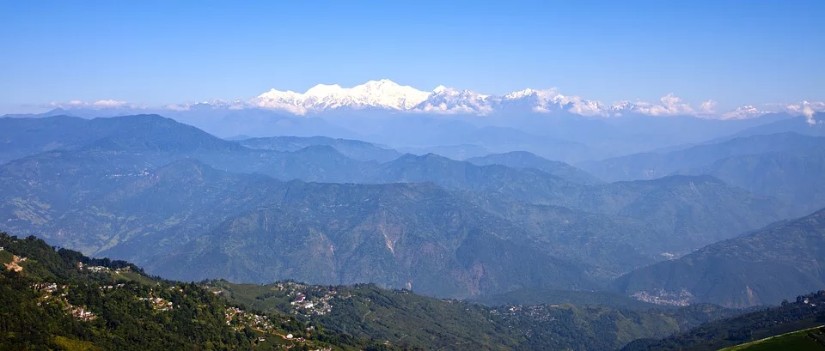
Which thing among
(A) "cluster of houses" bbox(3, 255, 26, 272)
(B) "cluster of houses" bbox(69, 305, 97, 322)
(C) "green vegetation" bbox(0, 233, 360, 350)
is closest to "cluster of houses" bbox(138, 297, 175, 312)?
(C) "green vegetation" bbox(0, 233, 360, 350)

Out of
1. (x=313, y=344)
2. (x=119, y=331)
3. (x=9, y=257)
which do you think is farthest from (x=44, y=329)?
(x=313, y=344)

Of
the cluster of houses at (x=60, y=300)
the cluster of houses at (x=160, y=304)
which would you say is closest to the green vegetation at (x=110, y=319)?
the cluster of houses at (x=60, y=300)

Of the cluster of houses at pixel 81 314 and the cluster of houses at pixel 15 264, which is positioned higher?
the cluster of houses at pixel 15 264

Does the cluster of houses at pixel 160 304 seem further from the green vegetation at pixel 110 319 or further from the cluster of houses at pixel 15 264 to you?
the cluster of houses at pixel 15 264

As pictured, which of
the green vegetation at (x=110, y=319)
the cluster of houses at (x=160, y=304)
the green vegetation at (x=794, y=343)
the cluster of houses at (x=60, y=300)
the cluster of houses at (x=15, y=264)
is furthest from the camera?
the cluster of houses at (x=15, y=264)

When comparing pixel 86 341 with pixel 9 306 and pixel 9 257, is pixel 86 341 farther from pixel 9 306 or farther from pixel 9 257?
pixel 9 257

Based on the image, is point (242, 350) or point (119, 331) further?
point (242, 350)

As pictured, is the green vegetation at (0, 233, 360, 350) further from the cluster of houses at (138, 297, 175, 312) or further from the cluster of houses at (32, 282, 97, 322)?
the cluster of houses at (138, 297, 175, 312)

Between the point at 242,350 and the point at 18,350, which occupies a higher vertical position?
the point at 18,350

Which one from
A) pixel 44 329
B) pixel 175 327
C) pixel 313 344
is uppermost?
pixel 44 329

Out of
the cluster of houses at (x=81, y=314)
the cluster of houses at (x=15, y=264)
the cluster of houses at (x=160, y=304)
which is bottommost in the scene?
the cluster of houses at (x=160, y=304)

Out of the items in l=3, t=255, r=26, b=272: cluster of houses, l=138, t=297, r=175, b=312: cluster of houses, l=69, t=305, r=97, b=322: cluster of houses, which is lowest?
l=138, t=297, r=175, b=312: cluster of houses
